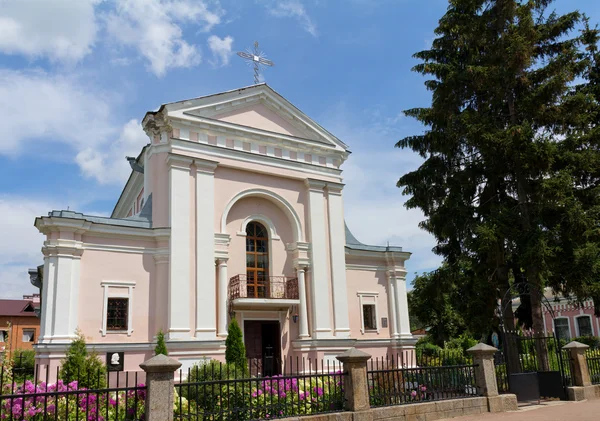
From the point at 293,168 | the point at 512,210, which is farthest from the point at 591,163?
the point at 293,168

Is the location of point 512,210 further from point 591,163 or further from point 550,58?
point 550,58

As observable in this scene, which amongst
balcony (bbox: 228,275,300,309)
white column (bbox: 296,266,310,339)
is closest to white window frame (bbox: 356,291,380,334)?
white column (bbox: 296,266,310,339)

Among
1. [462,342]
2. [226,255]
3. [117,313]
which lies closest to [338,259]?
[226,255]

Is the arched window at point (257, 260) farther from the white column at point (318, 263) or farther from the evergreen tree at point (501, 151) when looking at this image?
the evergreen tree at point (501, 151)

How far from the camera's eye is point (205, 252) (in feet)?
58.5

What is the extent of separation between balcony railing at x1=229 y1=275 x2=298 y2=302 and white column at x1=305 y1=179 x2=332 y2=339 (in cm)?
80

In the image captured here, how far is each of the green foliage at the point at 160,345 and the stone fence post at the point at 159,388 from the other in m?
7.77

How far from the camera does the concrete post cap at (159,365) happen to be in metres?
7.95

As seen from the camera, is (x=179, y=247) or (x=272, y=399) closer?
(x=272, y=399)

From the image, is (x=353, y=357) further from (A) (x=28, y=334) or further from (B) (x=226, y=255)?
(A) (x=28, y=334)

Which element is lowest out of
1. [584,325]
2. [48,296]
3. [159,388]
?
[159,388]

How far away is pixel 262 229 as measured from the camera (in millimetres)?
20078

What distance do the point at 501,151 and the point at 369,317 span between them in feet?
26.8

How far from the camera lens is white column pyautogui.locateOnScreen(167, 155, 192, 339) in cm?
1683
